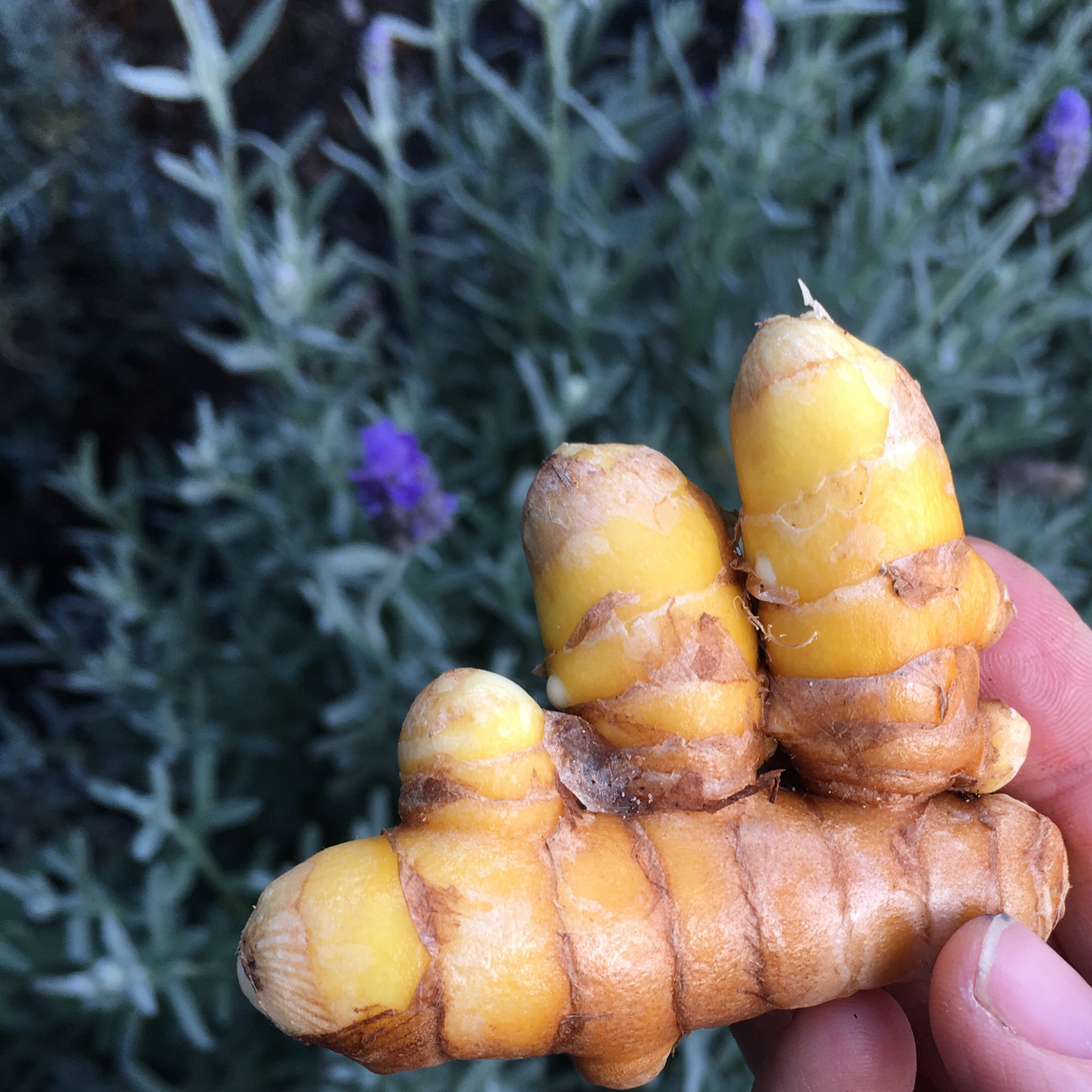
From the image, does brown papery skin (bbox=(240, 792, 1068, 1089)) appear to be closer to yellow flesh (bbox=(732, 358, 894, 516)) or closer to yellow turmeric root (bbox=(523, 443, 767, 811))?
yellow turmeric root (bbox=(523, 443, 767, 811))

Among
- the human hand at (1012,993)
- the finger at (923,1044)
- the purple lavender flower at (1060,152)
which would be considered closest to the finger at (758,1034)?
the human hand at (1012,993)

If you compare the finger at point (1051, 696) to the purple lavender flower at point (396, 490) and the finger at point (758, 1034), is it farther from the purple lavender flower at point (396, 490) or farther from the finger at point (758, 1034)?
the purple lavender flower at point (396, 490)

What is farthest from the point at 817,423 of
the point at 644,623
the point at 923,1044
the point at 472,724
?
the point at 923,1044

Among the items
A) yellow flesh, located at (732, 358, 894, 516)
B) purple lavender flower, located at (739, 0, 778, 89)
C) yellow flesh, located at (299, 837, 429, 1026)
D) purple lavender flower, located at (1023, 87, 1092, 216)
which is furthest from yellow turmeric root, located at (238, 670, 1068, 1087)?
purple lavender flower, located at (739, 0, 778, 89)

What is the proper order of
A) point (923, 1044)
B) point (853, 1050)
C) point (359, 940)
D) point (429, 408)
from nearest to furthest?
point (359, 940)
point (853, 1050)
point (923, 1044)
point (429, 408)

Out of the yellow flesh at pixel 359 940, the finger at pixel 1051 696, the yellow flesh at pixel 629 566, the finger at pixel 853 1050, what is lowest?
the finger at pixel 853 1050

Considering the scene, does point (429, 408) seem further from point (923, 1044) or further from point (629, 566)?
point (923, 1044)
